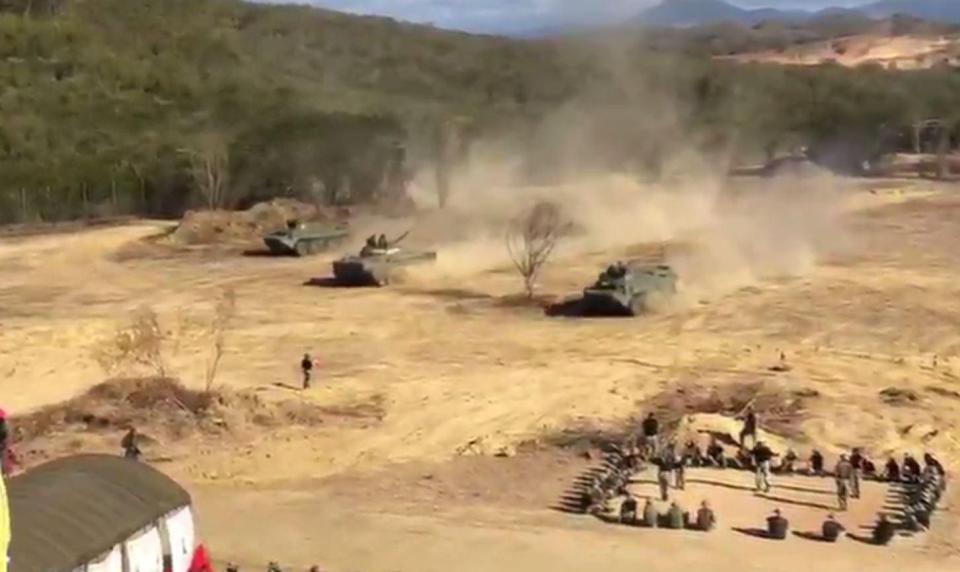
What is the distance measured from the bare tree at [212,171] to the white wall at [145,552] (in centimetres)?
4007

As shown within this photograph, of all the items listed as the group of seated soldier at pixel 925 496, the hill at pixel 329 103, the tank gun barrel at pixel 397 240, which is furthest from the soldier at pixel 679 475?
the hill at pixel 329 103

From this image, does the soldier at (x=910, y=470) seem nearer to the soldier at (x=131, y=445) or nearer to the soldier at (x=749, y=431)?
the soldier at (x=749, y=431)

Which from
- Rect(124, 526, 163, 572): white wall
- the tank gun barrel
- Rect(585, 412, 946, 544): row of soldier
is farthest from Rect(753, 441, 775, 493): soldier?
the tank gun barrel

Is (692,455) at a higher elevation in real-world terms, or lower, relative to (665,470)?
lower

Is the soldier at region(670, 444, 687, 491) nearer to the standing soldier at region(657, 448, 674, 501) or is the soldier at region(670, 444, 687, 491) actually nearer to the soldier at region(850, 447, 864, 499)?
the standing soldier at region(657, 448, 674, 501)

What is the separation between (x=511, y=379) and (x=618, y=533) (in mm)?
8607

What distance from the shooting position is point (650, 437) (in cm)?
2270

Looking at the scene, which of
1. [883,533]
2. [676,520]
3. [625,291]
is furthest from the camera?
[625,291]

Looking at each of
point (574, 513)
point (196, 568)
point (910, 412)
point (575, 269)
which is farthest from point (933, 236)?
point (196, 568)

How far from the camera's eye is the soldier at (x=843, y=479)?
65.6ft

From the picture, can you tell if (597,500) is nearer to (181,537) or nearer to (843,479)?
(843,479)

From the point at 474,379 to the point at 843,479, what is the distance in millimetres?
8768

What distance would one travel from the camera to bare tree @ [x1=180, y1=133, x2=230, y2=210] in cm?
5364

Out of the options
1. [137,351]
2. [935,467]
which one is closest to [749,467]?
[935,467]
